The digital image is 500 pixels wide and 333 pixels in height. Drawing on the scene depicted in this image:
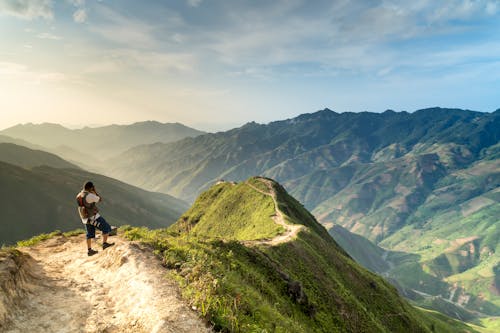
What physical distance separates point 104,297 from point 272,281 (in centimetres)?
2462

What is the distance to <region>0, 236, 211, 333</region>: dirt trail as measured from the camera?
13266 mm

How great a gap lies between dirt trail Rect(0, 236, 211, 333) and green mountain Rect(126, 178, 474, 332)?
43.6 inches

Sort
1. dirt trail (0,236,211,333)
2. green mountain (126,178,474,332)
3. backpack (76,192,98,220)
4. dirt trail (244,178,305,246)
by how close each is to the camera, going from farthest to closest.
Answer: dirt trail (244,178,305,246) → backpack (76,192,98,220) → green mountain (126,178,474,332) → dirt trail (0,236,211,333)

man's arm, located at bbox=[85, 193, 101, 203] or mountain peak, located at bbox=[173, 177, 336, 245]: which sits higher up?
man's arm, located at bbox=[85, 193, 101, 203]

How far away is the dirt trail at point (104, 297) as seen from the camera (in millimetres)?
13266

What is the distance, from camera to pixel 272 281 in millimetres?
37250

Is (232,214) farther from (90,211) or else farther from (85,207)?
(85,207)

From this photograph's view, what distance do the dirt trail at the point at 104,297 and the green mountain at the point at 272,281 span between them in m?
1.11

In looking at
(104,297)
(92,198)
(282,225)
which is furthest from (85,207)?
(282,225)

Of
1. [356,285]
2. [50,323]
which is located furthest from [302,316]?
[356,285]

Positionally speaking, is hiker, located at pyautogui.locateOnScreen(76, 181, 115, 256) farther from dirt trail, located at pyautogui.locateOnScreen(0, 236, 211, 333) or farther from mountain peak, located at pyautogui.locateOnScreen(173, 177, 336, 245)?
mountain peak, located at pyautogui.locateOnScreen(173, 177, 336, 245)

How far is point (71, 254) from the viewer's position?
77.8ft

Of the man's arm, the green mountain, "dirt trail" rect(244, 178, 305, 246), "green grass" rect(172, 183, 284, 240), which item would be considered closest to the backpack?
the man's arm

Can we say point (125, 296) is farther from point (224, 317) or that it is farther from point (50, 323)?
point (224, 317)
